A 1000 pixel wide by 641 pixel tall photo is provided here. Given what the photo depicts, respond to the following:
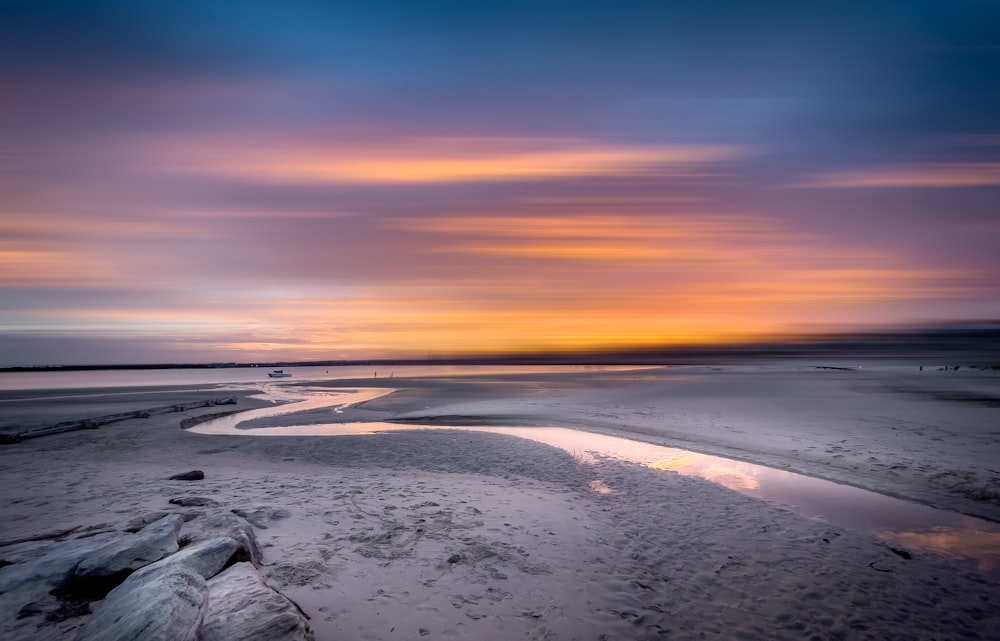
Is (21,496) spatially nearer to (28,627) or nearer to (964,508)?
(28,627)

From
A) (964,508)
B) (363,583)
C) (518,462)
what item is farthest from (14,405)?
(964,508)

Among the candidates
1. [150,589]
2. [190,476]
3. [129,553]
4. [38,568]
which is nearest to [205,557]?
[129,553]

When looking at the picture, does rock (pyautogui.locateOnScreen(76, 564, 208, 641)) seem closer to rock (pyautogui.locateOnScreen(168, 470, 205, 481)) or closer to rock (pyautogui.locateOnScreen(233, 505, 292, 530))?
rock (pyautogui.locateOnScreen(233, 505, 292, 530))

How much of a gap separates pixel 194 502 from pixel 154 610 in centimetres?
619

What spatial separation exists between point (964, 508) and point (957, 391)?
27.3 m

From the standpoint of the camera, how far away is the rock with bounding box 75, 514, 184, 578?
237 inches

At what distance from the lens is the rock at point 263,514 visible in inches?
347

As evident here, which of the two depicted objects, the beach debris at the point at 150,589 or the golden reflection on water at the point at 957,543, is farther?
the golden reflection on water at the point at 957,543

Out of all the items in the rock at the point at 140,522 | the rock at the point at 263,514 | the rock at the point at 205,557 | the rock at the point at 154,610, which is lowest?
the rock at the point at 263,514

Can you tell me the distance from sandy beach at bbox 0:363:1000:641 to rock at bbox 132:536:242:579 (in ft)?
2.44

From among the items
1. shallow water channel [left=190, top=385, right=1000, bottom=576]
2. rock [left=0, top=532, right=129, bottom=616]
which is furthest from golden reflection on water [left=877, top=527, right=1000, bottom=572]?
rock [left=0, top=532, right=129, bottom=616]

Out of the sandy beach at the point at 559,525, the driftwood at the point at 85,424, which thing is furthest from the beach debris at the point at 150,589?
the driftwood at the point at 85,424

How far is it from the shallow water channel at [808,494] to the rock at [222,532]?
785 cm

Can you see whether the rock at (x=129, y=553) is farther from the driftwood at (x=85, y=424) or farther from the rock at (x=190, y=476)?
the driftwood at (x=85, y=424)
